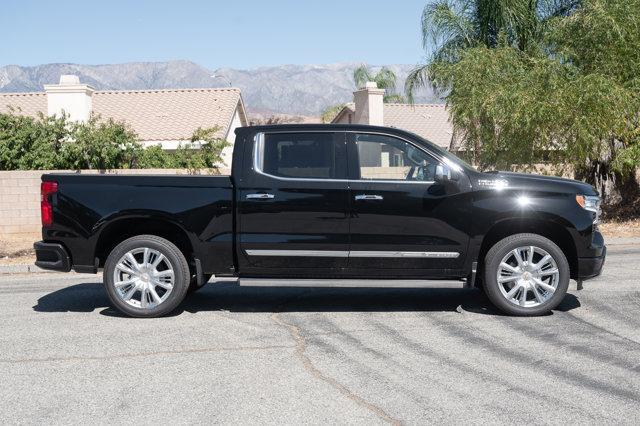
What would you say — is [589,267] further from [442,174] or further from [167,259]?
[167,259]

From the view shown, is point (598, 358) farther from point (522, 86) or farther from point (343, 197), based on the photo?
point (522, 86)

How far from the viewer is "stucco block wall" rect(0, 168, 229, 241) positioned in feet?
56.1

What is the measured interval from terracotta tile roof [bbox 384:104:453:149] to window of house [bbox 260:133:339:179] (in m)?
36.9

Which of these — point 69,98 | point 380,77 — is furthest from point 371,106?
point 380,77

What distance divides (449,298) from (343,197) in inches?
86.9

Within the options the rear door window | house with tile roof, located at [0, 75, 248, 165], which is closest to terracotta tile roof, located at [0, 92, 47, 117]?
house with tile roof, located at [0, 75, 248, 165]

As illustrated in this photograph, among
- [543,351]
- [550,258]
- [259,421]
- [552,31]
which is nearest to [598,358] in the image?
[543,351]

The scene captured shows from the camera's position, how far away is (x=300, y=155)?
8.48 meters

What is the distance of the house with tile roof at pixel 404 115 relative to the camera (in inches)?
1545

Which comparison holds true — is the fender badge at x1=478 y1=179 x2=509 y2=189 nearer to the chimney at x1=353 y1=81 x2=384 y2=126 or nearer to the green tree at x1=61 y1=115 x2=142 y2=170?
the green tree at x1=61 y1=115 x2=142 y2=170

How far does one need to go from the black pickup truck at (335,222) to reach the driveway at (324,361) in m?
0.45

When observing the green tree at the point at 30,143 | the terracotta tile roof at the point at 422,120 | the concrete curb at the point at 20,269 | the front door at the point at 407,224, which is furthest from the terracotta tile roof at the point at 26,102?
the front door at the point at 407,224

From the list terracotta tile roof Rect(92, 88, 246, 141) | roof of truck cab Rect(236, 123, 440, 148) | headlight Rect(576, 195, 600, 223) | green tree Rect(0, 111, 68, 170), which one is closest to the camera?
headlight Rect(576, 195, 600, 223)

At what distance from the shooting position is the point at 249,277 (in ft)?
27.7
